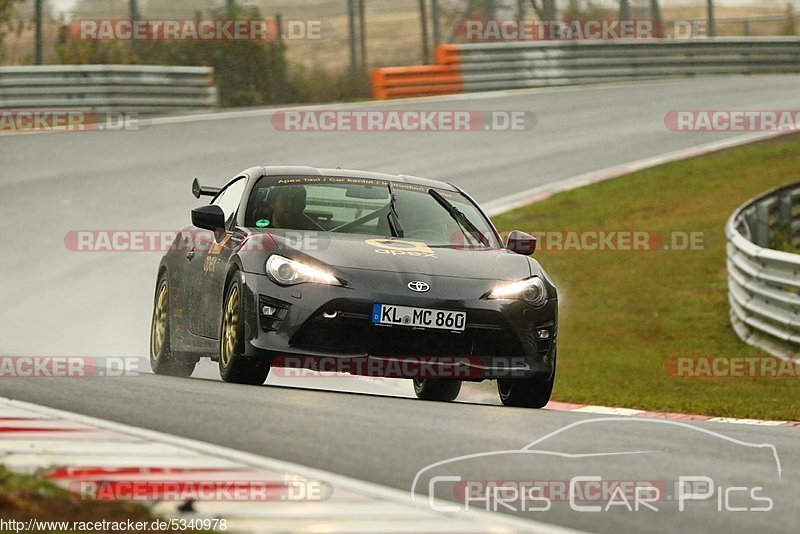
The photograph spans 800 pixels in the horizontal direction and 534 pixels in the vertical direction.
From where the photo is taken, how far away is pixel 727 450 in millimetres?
6684

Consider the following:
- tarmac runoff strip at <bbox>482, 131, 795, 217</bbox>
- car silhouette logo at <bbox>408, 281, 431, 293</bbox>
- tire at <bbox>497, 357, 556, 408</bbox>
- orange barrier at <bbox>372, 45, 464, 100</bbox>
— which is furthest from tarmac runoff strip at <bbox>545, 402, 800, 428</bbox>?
orange barrier at <bbox>372, 45, 464, 100</bbox>

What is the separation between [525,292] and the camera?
8344 millimetres

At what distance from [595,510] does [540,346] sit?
3275 mm

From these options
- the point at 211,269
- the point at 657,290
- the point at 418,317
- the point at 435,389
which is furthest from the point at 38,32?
the point at 418,317

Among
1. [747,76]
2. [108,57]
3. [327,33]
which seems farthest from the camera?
[747,76]

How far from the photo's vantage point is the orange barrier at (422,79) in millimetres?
28797

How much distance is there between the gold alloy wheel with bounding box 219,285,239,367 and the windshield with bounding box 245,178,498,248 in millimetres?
625

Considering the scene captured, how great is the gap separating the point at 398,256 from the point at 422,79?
21230 mm

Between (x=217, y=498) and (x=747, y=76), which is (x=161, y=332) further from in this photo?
(x=747, y=76)

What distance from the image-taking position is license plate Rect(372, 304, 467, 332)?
7.96 metres

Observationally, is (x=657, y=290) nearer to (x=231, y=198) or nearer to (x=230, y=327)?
(x=231, y=198)

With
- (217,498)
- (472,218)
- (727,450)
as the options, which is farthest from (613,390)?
(217,498)

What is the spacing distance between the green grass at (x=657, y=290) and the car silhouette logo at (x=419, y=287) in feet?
9.55

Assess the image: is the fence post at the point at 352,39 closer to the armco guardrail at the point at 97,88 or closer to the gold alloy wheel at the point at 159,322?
the armco guardrail at the point at 97,88
